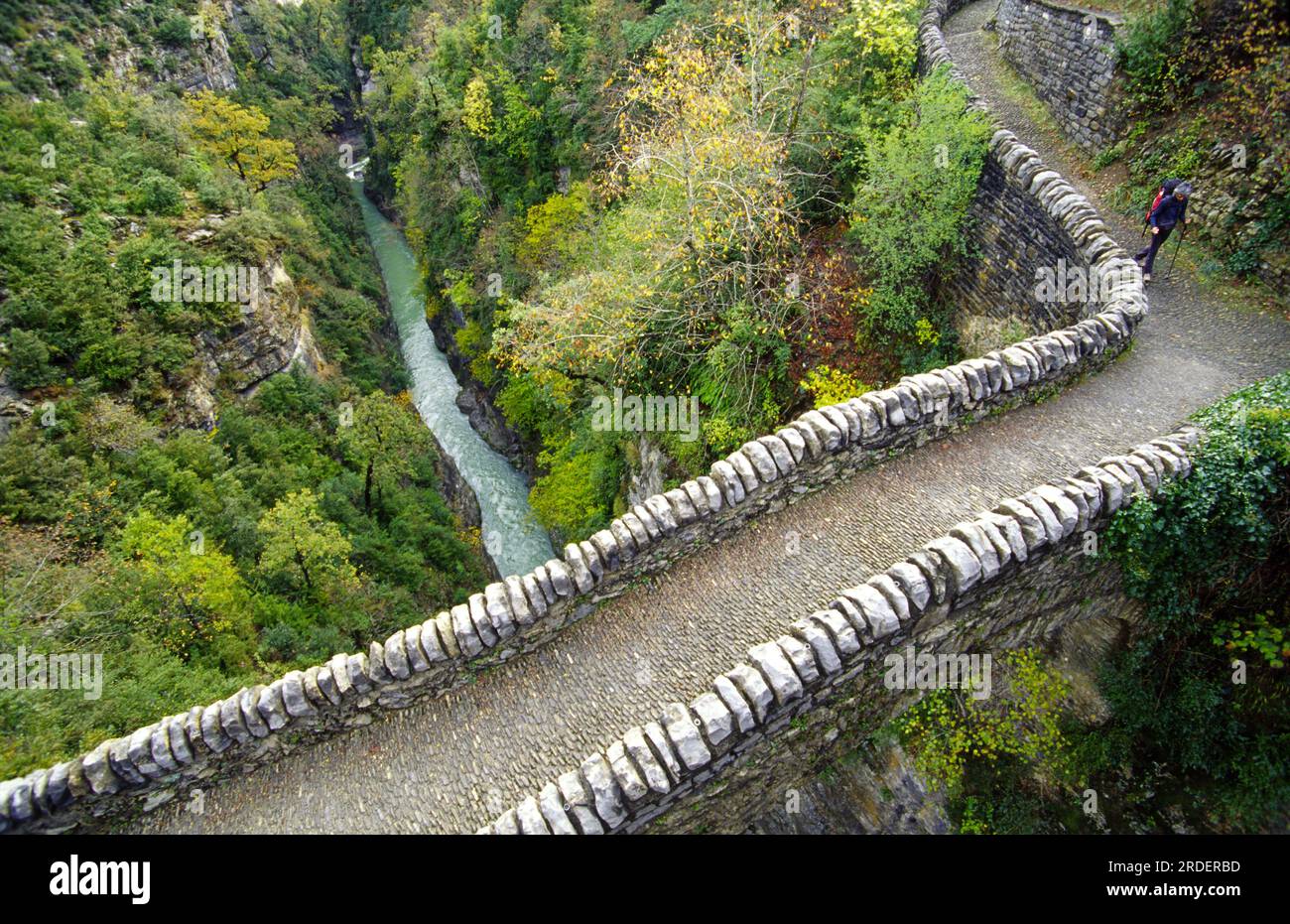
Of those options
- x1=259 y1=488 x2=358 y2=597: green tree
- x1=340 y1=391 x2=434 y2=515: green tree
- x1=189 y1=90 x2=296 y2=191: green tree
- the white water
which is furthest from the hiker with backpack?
x1=189 y1=90 x2=296 y2=191: green tree

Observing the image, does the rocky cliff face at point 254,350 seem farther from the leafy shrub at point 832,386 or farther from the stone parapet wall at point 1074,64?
the stone parapet wall at point 1074,64

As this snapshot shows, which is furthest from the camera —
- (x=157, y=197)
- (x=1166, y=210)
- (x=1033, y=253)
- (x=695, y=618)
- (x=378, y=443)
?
(x=378, y=443)

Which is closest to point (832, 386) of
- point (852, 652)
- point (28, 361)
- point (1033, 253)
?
point (1033, 253)

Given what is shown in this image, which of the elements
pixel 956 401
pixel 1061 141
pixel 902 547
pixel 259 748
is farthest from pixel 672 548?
pixel 1061 141

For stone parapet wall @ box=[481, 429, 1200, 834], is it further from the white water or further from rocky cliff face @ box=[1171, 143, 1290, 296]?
the white water

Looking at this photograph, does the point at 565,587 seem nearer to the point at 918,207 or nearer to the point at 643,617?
→ the point at 643,617

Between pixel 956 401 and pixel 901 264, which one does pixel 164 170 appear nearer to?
pixel 901 264

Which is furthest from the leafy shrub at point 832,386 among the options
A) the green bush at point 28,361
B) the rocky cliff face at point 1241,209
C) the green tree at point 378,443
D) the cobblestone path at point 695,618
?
the green bush at point 28,361
